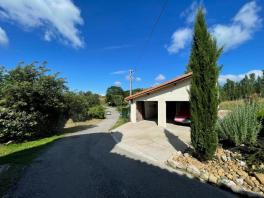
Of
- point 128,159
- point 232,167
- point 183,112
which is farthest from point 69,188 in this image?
point 183,112

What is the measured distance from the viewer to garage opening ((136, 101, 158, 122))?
60.6ft

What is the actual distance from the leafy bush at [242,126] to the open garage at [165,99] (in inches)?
134

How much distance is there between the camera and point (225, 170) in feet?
17.5

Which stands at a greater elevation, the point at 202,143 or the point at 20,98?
the point at 20,98

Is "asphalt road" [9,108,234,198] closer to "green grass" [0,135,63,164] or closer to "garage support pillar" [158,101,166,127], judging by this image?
"green grass" [0,135,63,164]

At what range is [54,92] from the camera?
14.0 m

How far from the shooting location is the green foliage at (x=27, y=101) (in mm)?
11844

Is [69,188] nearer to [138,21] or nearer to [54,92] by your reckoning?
[54,92]

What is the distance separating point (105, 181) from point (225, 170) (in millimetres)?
3595

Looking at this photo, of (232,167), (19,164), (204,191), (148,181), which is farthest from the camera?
(19,164)

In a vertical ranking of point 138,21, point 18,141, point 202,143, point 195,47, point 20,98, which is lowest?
point 18,141

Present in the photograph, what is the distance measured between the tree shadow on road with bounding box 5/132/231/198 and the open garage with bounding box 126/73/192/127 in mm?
5988

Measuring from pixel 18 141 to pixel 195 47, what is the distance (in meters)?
Answer: 13.2

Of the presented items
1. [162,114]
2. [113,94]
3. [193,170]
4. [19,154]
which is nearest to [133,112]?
[162,114]
